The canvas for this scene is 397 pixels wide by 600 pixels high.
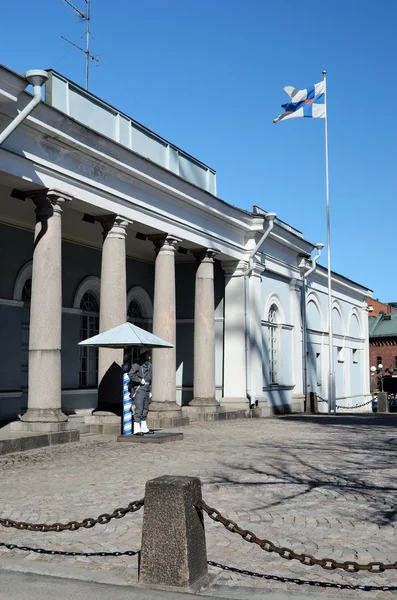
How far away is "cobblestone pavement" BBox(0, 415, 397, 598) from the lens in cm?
587

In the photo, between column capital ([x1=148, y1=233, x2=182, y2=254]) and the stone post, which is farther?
column capital ([x1=148, y1=233, x2=182, y2=254])

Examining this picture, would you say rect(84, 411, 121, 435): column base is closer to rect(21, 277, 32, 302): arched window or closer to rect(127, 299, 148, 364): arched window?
rect(21, 277, 32, 302): arched window

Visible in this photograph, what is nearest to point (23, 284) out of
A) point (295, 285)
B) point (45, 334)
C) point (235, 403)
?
point (45, 334)

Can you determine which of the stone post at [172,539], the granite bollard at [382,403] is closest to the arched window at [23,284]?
the stone post at [172,539]

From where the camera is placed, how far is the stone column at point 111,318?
15.9 metres

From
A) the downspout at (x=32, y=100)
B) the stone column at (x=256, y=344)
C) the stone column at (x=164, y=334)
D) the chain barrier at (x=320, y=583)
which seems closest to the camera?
the chain barrier at (x=320, y=583)

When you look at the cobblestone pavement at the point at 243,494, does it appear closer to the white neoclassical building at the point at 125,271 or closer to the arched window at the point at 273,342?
the white neoclassical building at the point at 125,271

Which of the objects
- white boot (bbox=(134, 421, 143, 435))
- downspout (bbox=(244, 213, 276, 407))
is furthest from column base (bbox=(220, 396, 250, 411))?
white boot (bbox=(134, 421, 143, 435))

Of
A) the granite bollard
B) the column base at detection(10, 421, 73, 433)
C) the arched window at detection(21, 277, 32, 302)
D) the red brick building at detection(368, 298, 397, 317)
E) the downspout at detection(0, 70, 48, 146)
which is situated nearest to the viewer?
the downspout at detection(0, 70, 48, 146)

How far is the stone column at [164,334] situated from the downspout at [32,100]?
696 cm

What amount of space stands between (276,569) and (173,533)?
1029 millimetres

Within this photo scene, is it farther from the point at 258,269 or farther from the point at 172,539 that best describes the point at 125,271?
the point at 172,539

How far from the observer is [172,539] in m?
5.03

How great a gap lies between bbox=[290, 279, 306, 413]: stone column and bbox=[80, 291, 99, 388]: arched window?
29.7 ft
